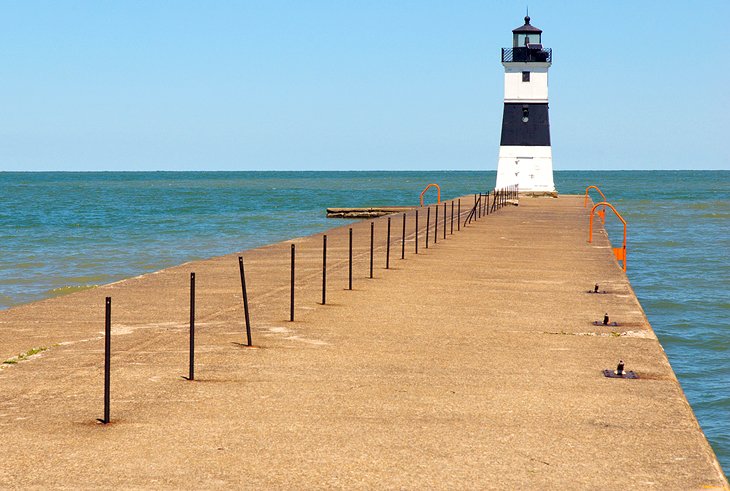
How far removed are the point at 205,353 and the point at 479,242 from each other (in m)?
15.6

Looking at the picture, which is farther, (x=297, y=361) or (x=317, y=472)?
(x=297, y=361)

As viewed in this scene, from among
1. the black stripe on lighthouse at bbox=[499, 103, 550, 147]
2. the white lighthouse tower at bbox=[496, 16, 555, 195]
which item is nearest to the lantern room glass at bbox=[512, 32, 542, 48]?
the white lighthouse tower at bbox=[496, 16, 555, 195]

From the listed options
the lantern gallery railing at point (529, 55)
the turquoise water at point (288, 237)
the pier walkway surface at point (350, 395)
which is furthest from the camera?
the lantern gallery railing at point (529, 55)

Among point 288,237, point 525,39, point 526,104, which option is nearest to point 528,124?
point 526,104

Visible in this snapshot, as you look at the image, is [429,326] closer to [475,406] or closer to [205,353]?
[205,353]

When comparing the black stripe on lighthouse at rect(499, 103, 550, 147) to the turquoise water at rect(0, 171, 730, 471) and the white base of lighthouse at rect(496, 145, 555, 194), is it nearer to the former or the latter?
the white base of lighthouse at rect(496, 145, 555, 194)

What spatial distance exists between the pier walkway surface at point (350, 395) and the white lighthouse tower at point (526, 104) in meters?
38.7

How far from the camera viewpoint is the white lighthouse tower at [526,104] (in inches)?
2101

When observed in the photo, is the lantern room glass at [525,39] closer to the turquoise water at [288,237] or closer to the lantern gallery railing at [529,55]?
the lantern gallery railing at [529,55]

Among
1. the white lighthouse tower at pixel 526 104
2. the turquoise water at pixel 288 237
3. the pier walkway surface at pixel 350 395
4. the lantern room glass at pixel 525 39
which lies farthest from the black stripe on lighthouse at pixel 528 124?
the pier walkway surface at pixel 350 395

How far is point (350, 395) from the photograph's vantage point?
8.67m

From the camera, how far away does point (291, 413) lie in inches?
316

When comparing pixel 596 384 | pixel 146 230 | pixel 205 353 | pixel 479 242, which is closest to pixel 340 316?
pixel 205 353

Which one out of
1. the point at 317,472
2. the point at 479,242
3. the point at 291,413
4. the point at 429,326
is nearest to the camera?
the point at 317,472
